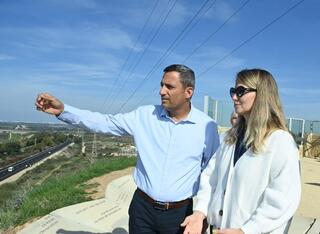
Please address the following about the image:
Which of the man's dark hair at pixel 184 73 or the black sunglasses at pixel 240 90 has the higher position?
the man's dark hair at pixel 184 73

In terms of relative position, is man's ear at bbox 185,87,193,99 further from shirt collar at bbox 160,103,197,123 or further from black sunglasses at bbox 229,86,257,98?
black sunglasses at bbox 229,86,257,98

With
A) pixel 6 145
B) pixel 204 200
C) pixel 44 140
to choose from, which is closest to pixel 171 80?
pixel 204 200

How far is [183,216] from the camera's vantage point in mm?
3812

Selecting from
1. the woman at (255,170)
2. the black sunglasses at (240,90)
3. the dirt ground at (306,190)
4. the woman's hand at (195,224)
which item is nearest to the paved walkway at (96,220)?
the dirt ground at (306,190)

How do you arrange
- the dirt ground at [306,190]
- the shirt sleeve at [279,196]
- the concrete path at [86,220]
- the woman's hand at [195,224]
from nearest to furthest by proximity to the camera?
1. the shirt sleeve at [279,196]
2. the woman's hand at [195,224]
3. the concrete path at [86,220]
4. the dirt ground at [306,190]

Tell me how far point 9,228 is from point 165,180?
4.69 metres

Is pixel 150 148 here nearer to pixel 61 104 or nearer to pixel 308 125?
pixel 61 104

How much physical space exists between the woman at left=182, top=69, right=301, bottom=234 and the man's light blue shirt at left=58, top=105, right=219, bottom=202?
2.11ft

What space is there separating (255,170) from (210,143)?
1153 millimetres

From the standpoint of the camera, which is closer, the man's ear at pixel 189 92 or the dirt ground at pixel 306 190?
the man's ear at pixel 189 92

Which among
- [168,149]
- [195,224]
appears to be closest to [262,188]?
[195,224]

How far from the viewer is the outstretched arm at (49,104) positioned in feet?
12.4

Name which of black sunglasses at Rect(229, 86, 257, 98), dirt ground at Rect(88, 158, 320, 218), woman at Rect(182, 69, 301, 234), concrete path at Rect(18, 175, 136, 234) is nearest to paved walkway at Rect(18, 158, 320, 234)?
concrete path at Rect(18, 175, 136, 234)

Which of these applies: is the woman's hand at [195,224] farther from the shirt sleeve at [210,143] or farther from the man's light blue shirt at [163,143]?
the shirt sleeve at [210,143]
